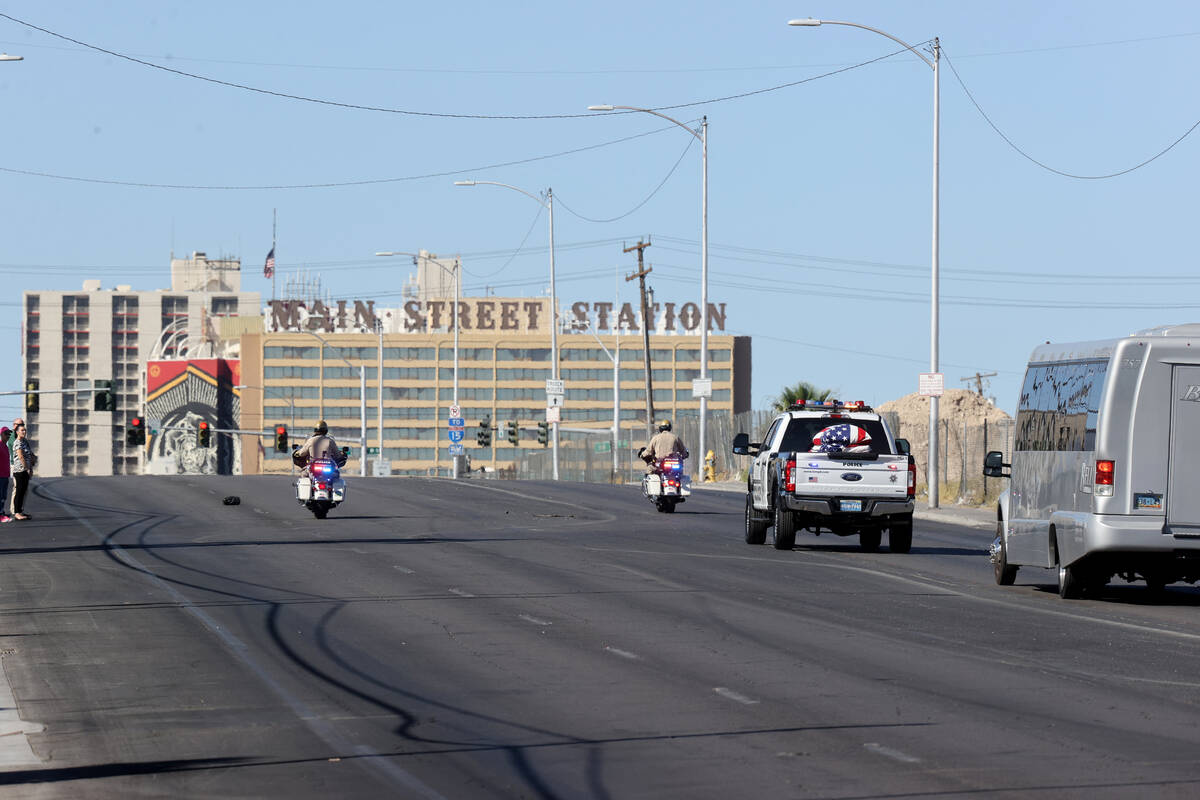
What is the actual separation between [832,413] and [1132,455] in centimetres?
939

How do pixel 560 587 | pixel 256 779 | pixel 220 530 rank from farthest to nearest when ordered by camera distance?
pixel 220 530, pixel 560 587, pixel 256 779

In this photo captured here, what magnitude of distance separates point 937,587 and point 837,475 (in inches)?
209

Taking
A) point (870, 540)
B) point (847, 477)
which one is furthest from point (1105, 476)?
point (870, 540)

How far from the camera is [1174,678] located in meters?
12.9

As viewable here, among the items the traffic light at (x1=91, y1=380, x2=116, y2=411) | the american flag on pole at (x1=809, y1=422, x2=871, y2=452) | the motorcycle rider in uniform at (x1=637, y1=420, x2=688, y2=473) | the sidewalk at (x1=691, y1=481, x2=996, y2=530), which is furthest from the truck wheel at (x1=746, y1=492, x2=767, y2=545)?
the traffic light at (x1=91, y1=380, x2=116, y2=411)

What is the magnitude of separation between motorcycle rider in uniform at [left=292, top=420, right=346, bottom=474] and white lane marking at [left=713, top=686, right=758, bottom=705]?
2240 centimetres

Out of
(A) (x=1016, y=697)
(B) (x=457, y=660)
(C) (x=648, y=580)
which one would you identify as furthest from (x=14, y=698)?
(C) (x=648, y=580)

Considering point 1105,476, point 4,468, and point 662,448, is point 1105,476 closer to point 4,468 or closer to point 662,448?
point 662,448

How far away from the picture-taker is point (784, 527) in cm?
2683

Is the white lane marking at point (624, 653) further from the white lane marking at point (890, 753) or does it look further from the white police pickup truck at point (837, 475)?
the white police pickup truck at point (837, 475)

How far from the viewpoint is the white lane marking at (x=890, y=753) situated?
9.57 metres

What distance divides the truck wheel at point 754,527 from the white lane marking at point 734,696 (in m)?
15.8

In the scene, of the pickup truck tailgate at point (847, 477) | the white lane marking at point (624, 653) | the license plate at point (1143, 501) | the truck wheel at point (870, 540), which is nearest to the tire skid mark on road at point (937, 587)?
the pickup truck tailgate at point (847, 477)

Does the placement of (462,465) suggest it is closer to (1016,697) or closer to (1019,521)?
(1019,521)
